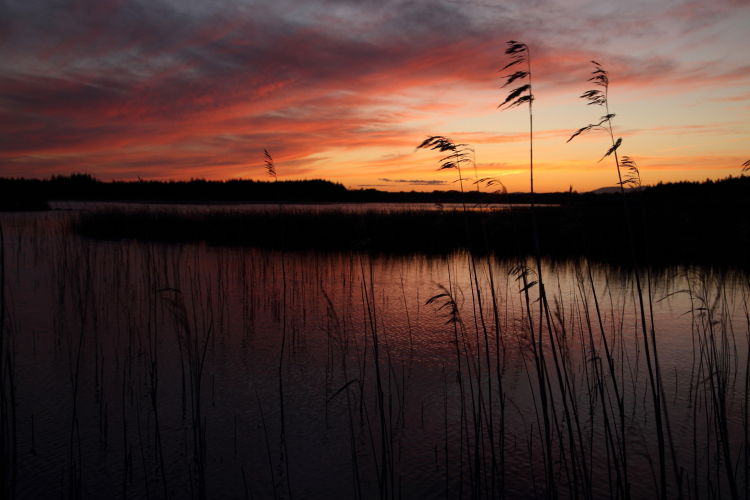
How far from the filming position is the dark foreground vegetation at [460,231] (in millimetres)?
15054

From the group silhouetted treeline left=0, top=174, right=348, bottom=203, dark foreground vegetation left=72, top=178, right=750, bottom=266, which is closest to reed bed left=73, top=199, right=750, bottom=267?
dark foreground vegetation left=72, top=178, right=750, bottom=266

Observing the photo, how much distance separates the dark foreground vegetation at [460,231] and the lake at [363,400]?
695 cm

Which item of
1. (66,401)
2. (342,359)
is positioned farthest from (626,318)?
(66,401)

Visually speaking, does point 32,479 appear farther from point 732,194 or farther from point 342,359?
point 732,194

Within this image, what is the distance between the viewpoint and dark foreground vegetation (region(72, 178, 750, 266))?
1505cm

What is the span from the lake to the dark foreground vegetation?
22.8 feet

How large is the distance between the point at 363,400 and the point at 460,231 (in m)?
14.2

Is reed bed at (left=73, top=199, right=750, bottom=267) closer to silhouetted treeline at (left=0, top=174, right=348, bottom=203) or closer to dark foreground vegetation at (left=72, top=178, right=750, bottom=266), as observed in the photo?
dark foreground vegetation at (left=72, top=178, right=750, bottom=266)

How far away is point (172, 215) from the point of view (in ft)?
69.8

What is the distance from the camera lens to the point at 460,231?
59.7 feet

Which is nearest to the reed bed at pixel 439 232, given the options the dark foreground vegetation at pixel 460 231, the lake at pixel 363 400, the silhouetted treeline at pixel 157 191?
the dark foreground vegetation at pixel 460 231

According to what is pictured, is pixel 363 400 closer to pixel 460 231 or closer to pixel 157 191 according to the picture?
pixel 460 231

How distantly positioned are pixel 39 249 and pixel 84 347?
8581 millimetres

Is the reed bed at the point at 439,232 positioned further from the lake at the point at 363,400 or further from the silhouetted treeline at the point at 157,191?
the silhouetted treeline at the point at 157,191
